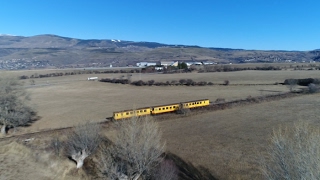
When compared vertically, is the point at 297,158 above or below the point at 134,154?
above

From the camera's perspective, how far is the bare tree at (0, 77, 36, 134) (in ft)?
137

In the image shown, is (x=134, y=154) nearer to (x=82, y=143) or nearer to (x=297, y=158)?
(x=82, y=143)

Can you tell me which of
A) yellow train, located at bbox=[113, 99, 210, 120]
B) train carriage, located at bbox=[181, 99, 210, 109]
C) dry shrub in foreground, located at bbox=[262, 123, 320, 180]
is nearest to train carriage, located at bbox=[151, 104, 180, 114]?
yellow train, located at bbox=[113, 99, 210, 120]

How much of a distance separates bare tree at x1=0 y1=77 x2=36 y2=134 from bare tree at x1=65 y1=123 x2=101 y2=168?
16.3 meters

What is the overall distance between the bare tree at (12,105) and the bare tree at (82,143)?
16313 mm

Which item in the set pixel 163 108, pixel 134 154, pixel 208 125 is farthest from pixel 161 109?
pixel 134 154

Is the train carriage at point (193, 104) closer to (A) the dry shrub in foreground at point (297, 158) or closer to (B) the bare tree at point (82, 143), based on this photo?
(B) the bare tree at point (82, 143)

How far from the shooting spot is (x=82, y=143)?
29266 millimetres

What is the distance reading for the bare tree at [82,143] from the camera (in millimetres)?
29250

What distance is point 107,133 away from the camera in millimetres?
36875

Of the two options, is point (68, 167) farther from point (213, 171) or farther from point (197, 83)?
point (197, 83)

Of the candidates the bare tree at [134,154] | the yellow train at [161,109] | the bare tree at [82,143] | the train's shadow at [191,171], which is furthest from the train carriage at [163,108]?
the bare tree at [134,154]

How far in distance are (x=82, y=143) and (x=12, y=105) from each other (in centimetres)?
2138

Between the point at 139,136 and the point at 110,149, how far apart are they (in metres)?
5.27
